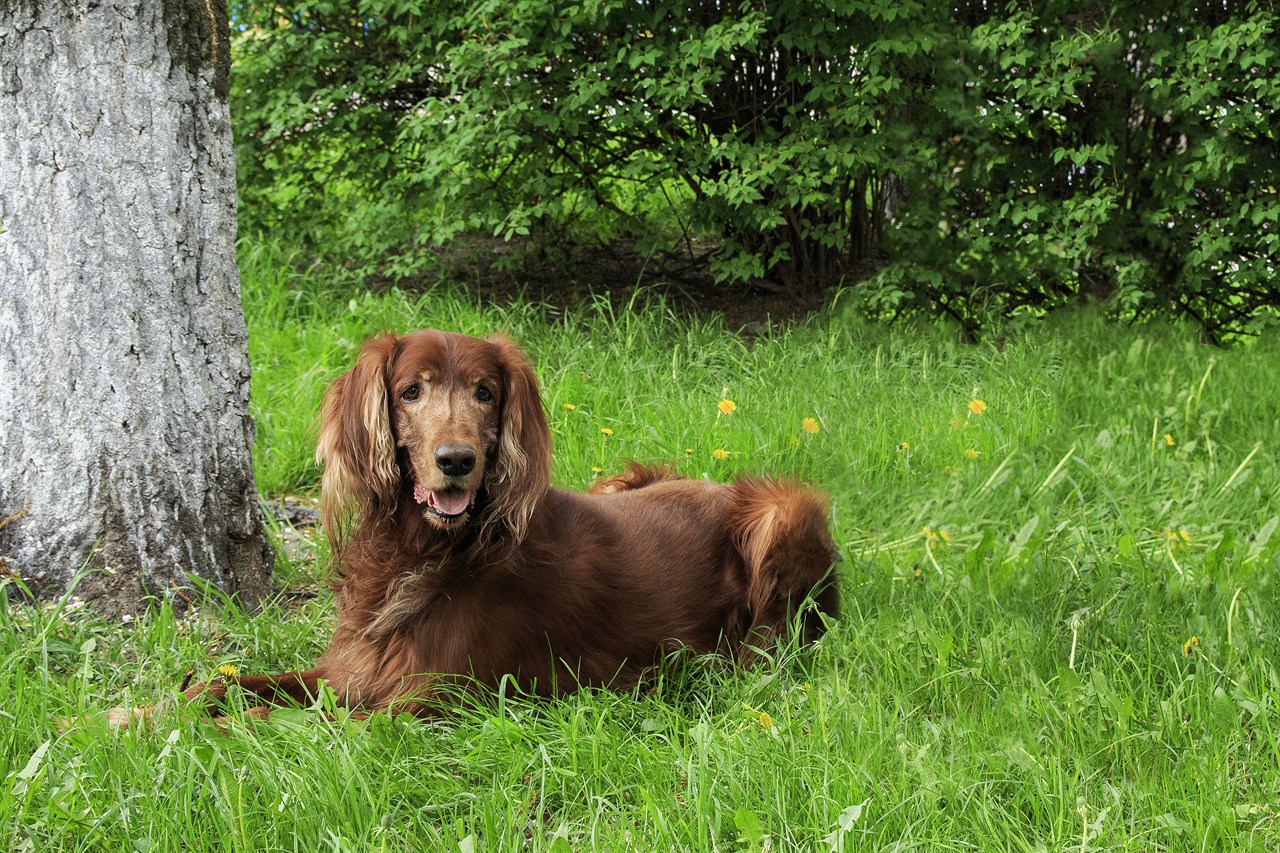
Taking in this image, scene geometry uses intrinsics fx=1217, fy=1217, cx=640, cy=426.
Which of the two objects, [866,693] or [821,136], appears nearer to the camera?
[866,693]

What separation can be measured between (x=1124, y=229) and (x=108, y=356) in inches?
199

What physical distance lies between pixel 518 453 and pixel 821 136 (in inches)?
141

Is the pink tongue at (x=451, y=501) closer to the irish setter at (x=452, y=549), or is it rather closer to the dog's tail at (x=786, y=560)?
the irish setter at (x=452, y=549)

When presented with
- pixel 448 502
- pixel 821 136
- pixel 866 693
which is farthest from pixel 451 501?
pixel 821 136

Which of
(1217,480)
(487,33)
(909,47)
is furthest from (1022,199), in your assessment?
(487,33)

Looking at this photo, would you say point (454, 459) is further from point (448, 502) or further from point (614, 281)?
point (614, 281)

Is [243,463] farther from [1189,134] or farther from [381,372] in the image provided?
[1189,134]

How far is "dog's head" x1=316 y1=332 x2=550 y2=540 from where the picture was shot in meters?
2.73

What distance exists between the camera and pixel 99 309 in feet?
10.6

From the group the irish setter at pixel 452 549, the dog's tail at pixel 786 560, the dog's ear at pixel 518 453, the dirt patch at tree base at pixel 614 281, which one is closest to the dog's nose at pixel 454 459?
the irish setter at pixel 452 549

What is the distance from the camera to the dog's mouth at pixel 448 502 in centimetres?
273

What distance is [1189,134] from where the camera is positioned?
605 centimetres

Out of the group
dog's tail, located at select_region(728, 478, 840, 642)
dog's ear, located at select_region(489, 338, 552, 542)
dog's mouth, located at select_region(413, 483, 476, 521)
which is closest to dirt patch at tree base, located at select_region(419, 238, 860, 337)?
dog's tail, located at select_region(728, 478, 840, 642)

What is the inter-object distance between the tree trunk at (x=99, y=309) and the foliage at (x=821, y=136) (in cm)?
239
